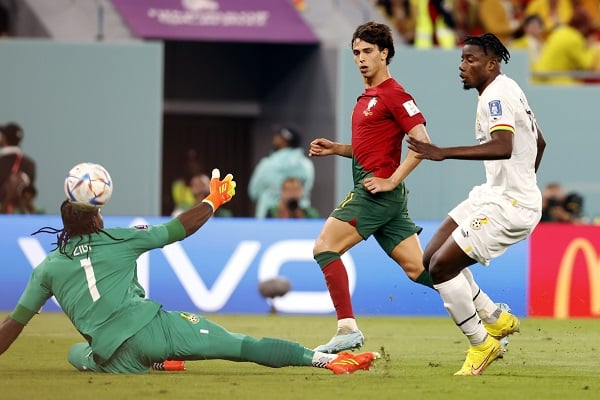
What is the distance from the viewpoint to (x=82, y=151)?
66.0ft

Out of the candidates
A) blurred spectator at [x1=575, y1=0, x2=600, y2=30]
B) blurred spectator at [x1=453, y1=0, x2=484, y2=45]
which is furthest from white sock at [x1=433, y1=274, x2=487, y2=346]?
blurred spectator at [x1=575, y1=0, x2=600, y2=30]

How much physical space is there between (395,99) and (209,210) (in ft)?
6.67

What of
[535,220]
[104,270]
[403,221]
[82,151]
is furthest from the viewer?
[82,151]

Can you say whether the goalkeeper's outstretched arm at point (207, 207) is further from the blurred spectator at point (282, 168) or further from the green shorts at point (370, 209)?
the blurred spectator at point (282, 168)

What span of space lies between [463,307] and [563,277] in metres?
7.08

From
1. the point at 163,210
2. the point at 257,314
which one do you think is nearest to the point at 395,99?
the point at 257,314

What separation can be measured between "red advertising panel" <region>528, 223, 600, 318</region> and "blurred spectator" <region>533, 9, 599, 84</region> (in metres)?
5.58

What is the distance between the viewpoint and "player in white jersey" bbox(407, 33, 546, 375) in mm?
9812

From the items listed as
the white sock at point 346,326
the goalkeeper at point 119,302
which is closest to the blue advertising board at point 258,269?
the white sock at point 346,326

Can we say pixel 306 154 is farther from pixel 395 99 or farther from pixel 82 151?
pixel 395 99

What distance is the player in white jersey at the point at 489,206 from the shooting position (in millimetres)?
9812

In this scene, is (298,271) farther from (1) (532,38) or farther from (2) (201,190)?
(1) (532,38)

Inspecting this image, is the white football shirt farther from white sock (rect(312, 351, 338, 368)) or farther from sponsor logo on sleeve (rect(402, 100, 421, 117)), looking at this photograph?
white sock (rect(312, 351, 338, 368))

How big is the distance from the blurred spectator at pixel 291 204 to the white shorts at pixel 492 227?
801cm
